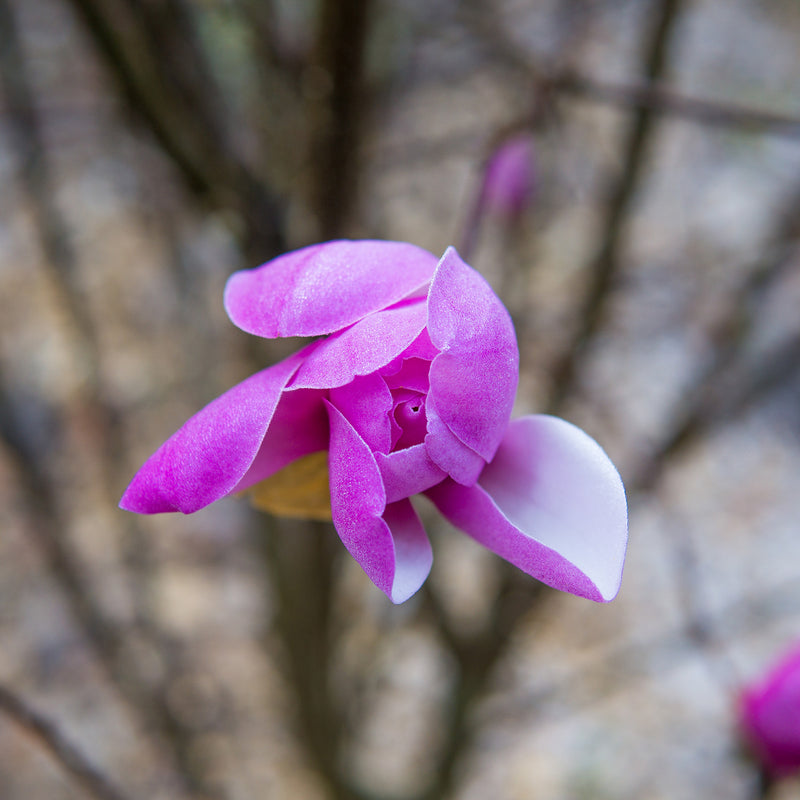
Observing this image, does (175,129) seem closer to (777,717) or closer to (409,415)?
(409,415)

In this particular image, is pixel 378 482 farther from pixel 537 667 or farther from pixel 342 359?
pixel 537 667

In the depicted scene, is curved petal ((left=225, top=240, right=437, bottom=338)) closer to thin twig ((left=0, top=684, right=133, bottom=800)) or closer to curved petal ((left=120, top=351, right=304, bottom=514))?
curved petal ((left=120, top=351, right=304, bottom=514))

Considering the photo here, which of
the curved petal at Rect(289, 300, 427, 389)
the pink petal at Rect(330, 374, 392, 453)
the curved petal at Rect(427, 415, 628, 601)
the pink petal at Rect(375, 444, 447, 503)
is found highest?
the curved petal at Rect(289, 300, 427, 389)

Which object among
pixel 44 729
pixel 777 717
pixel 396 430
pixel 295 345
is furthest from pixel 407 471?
pixel 777 717

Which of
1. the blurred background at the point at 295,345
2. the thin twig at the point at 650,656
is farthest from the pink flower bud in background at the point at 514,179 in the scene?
the thin twig at the point at 650,656

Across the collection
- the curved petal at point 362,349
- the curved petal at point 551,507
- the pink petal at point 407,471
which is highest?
the curved petal at point 362,349

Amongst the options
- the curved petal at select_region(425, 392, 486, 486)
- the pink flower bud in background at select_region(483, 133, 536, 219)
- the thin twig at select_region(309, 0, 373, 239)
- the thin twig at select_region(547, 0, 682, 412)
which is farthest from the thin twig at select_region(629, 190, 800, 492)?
the curved petal at select_region(425, 392, 486, 486)

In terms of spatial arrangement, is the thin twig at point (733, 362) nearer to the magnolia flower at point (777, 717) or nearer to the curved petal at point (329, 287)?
the magnolia flower at point (777, 717)
